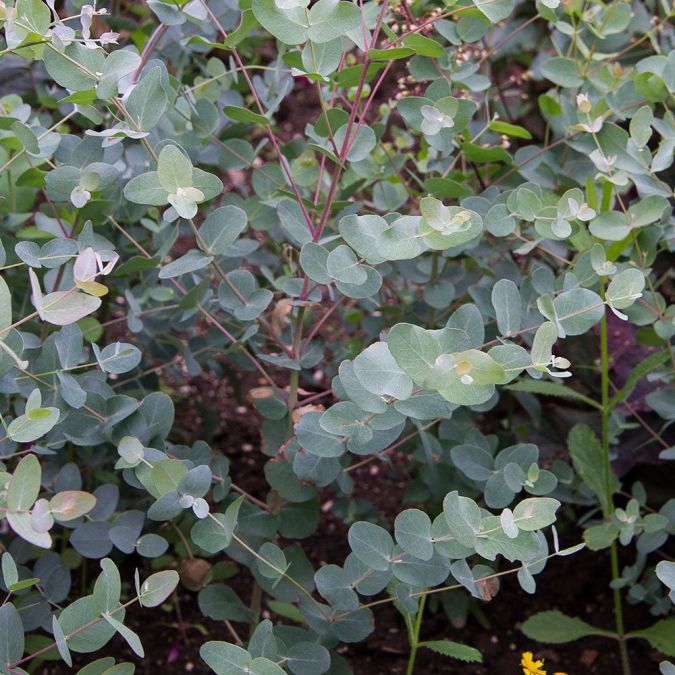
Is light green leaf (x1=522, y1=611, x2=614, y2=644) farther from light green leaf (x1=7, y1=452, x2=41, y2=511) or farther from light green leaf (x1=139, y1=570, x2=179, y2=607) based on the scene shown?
light green leaf (x1=7, y1=452, x2=41, y2=511)

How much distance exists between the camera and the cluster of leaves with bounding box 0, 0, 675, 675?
3.09ft

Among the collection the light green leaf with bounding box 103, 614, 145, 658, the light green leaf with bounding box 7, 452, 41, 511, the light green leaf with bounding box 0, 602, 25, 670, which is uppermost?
the light green leaf with bounding box 7, 452, 41, 511

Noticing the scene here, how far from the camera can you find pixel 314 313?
1551 mm

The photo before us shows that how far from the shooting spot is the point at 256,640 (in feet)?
3.36

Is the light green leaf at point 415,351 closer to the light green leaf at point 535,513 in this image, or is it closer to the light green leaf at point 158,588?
the light green leaf at point 535,513

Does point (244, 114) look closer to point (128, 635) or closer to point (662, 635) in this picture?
point (128, 635)

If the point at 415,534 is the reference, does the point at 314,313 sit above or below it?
below

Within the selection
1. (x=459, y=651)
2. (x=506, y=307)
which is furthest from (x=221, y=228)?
(x=459, y=651)

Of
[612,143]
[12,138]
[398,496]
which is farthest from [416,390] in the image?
[398,496]

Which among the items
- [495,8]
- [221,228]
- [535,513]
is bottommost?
[535,513]

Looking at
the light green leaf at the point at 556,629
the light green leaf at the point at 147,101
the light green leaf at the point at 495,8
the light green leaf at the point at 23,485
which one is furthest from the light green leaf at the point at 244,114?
the light green leaf at the point at 556,629

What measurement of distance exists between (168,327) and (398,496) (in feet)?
1.92

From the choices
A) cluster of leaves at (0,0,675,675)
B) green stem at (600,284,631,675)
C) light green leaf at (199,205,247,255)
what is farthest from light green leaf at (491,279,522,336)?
light green leaf at (199,205,247,255)

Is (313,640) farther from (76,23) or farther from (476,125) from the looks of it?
Result: (76,23)
